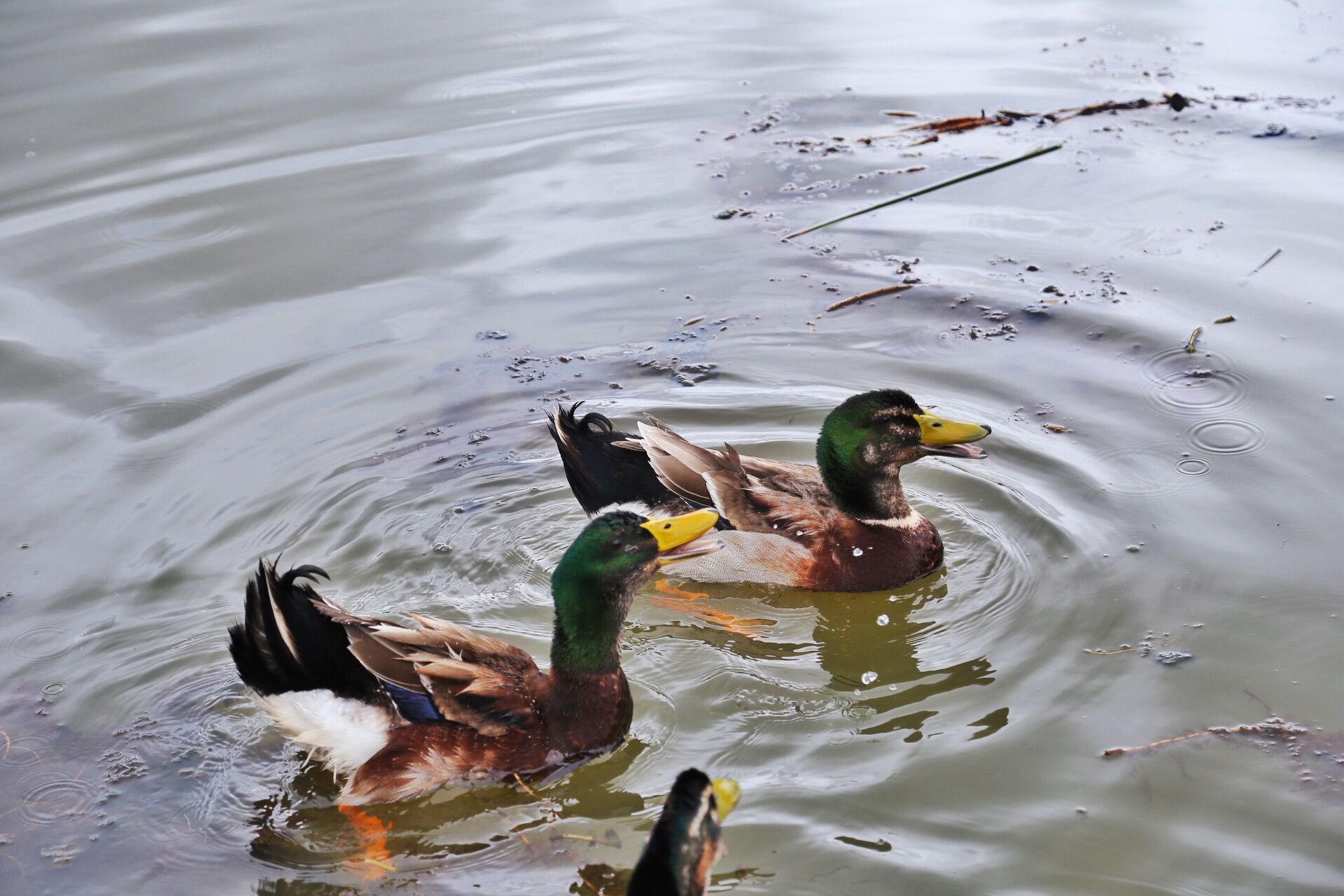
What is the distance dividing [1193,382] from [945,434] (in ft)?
6.83

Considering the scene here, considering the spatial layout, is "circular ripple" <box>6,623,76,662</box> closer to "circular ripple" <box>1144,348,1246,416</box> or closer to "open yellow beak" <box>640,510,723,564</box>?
"open yellow beak" <box>640,510,723,564</box>

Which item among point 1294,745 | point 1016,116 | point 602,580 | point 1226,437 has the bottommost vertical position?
point 1294,745

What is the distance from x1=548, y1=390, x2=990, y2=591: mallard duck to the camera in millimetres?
6148

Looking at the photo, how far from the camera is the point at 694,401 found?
7.47 m

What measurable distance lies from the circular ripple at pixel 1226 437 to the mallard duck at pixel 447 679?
3.39m

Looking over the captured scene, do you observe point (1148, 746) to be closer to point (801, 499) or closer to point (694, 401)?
point (801, 499)

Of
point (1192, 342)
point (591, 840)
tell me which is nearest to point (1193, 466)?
point (1192, 342)

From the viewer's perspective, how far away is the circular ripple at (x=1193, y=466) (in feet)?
21.5

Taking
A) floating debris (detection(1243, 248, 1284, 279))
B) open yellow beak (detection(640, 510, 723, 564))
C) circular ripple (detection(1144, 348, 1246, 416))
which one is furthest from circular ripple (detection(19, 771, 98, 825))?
floating debris (detection(1243, 248, 1284, 279))

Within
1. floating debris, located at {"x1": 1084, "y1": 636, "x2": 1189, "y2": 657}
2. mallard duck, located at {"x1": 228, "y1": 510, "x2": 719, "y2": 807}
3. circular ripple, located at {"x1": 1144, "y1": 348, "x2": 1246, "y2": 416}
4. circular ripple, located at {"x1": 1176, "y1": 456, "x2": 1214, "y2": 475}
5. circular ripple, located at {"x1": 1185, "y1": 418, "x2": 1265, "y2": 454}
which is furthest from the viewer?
circular ripple, located at {"x1": 1144, "y1": 348, "x2": 1246, "y2": 416}

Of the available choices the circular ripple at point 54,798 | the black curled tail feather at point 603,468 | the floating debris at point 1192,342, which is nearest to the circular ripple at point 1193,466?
the floating debris at point 1192,342

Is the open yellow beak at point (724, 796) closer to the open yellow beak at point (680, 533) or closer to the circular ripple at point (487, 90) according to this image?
the open yellow beak at point (680, 533)

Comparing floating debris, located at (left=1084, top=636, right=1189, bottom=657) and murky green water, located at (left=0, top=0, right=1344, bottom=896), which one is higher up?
murky green water, located at (left=0, top=0, right=1344, bottom=896)

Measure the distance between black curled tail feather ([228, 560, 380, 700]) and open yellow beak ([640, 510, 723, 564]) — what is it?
1223 millimetres
